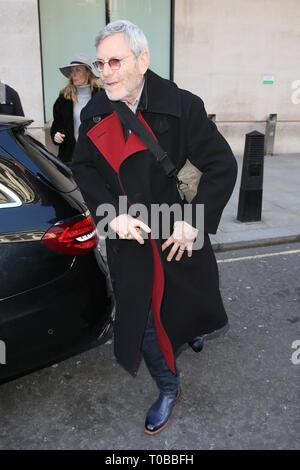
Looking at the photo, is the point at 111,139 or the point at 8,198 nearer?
the point at 111,139

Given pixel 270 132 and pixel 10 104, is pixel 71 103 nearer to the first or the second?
pixel 10 104

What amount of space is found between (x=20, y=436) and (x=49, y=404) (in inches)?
11.3

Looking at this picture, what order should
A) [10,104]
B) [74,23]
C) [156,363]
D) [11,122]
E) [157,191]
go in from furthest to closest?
[74,23] < [10,104] < [11,122] < [156,363] < [157,191]

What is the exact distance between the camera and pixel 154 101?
217 cm

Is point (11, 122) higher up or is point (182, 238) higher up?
point (11, 122)

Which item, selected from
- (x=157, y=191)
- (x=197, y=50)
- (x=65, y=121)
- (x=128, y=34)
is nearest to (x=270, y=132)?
(x=197, y=50)

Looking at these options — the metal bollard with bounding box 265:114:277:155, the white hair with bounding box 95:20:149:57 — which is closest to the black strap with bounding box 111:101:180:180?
the white hair with bounding box 95:20:149:57

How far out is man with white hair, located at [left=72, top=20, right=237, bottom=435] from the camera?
210 cm

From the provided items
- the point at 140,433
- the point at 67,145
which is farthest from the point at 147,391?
the point at 67,145

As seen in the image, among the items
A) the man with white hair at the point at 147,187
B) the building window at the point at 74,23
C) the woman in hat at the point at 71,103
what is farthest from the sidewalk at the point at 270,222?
the building window at the point at 74,23

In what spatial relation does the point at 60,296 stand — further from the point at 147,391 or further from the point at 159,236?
the point at 147,391

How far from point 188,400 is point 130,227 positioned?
124cm

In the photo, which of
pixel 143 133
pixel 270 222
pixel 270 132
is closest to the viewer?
pixel 143 133

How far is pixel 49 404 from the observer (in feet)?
9.25
